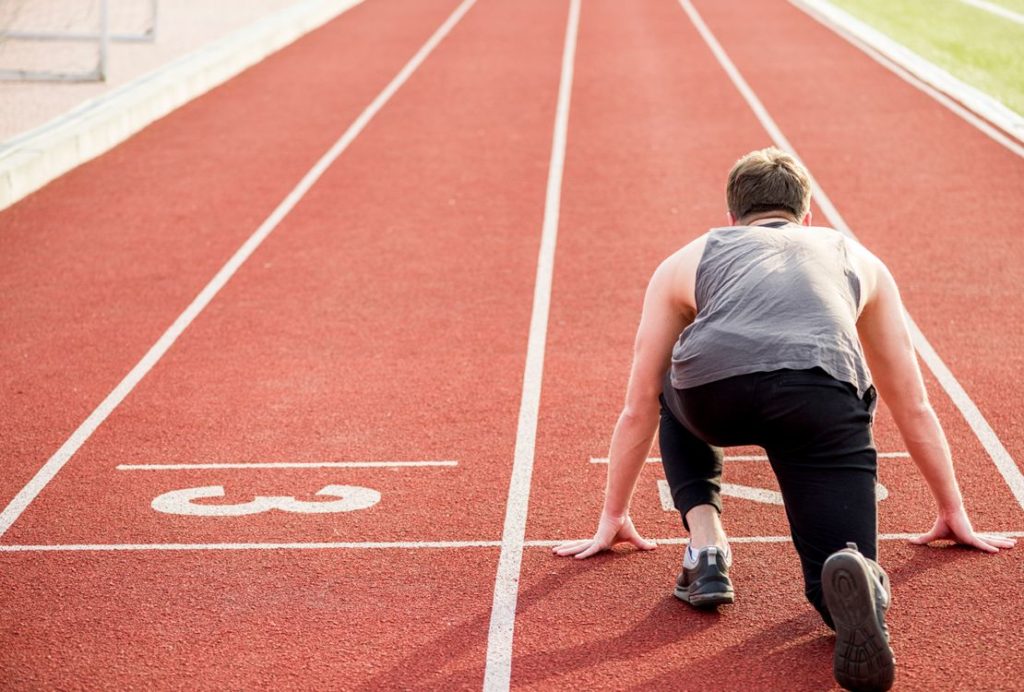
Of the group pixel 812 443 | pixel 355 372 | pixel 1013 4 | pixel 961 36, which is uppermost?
pixel 1013 4

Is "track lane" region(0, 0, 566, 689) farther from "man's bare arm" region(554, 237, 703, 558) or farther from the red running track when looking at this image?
"man's bare arm" region(554, 237, 703, 558)

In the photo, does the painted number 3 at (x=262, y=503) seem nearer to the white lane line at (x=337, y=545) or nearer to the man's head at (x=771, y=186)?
the white lane line at (x=337, y=545)

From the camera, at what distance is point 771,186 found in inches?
155

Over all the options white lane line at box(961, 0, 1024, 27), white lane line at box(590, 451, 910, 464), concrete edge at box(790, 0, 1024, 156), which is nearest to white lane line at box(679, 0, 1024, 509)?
white lane line at box(590, 451, 910, 464)

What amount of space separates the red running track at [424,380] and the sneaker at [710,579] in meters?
0.08

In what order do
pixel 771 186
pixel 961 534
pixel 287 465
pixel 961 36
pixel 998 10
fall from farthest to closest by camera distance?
pixel 998 10, pixel 961 36, pixel 287 465, pixel 961 534, pixel 771 186

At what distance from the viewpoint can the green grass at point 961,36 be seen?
16.6m

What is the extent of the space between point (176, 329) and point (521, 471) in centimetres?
299

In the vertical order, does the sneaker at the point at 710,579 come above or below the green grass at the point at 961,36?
below

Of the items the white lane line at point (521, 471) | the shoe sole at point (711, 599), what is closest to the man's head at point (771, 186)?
the shoe sole at point (711, 599)

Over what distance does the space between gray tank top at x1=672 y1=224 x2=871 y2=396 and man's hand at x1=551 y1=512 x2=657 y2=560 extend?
0.79 metres

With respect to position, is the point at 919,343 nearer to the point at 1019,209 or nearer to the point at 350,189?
the point at 1019,209

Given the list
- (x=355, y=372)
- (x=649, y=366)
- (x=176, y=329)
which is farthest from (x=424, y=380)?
(x=649, y=366)

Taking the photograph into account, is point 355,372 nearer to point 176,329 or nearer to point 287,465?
point 287,465
